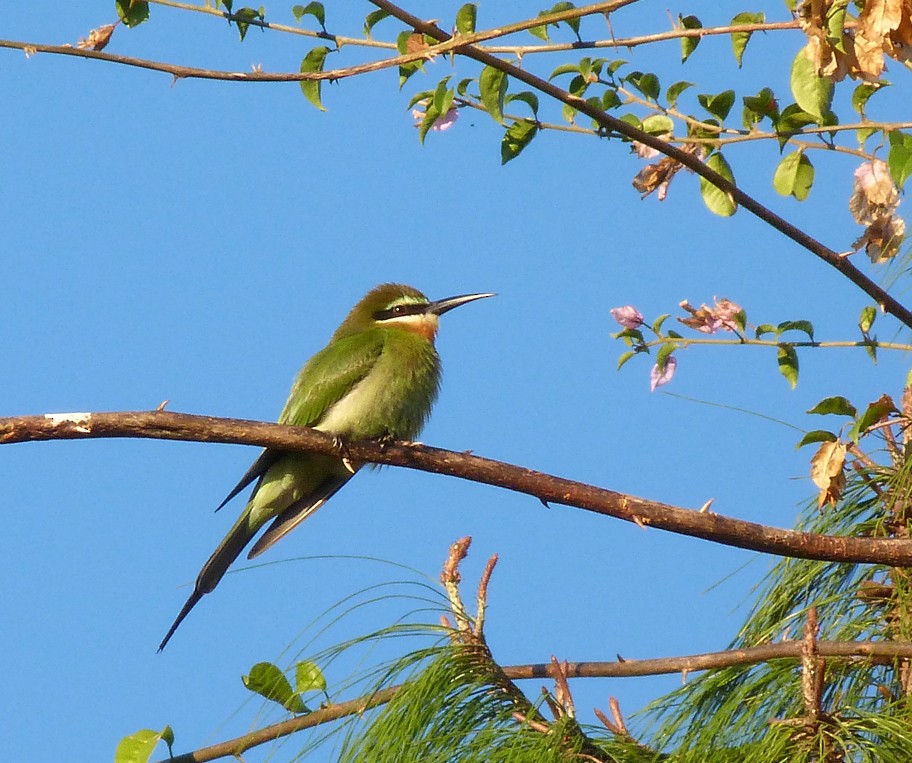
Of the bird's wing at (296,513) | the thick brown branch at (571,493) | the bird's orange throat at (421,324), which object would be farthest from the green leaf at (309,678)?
the bird's orange throat at (421,324)

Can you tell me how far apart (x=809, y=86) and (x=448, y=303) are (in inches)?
102

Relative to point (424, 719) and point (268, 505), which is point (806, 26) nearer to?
point (424, 719)

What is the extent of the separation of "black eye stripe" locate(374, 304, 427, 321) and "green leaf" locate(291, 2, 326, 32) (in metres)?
2.05

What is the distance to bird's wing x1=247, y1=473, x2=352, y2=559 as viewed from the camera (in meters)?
4.18

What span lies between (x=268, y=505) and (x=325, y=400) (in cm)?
39

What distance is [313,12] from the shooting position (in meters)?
2.70

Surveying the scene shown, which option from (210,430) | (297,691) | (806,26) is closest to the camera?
(806,26)

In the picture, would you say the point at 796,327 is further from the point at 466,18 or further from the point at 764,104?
the point at 466,18

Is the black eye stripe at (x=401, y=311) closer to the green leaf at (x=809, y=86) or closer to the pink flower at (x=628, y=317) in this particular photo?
the pink flower at (x=628, y=317)

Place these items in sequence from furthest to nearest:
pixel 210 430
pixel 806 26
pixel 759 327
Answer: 1. pixel 759 327
2. pixel 210 430
3. pixel 806 26

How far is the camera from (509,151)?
9.80 feet

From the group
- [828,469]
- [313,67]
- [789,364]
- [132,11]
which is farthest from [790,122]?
[132,11]

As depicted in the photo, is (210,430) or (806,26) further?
(210,430)

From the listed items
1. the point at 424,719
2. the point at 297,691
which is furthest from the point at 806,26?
the point at 297,691
